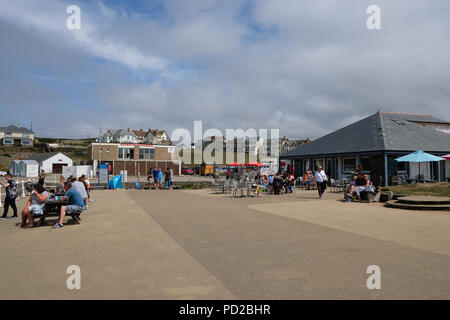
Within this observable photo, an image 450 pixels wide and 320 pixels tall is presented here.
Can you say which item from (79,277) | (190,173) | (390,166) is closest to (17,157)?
(190,173)

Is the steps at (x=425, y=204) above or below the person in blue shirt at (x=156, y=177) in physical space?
below

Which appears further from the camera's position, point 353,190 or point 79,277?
point 353,190

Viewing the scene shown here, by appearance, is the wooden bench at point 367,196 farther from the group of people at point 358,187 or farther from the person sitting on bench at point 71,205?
the person sitting on bench at point 71,205

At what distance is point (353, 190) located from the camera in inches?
560

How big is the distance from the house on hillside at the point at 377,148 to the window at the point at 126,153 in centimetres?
3903

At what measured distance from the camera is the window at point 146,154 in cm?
6050

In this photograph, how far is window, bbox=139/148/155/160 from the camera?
2382 inches

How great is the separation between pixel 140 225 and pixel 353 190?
964cm

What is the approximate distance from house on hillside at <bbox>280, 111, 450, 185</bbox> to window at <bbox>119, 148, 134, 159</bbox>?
3903 cm

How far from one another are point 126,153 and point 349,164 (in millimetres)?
44660

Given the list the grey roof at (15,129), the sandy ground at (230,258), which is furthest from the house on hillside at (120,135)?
A: the sandy ground at (230,258)

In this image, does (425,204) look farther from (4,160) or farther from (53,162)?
(4,160)

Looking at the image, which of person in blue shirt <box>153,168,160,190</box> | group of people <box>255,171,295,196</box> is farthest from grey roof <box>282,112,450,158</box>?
person in blue shirt <box>153,168,160,190</box>
